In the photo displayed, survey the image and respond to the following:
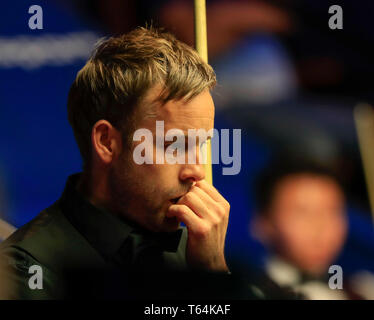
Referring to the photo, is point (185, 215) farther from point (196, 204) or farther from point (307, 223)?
point (307, 223)

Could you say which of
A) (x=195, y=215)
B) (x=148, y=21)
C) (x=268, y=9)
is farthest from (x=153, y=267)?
(x=268, y=9)

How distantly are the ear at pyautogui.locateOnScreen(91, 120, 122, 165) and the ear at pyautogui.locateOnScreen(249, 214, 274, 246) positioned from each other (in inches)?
17.6

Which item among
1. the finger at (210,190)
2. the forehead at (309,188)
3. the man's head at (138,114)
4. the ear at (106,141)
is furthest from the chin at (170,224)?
the forehead at (309,188)

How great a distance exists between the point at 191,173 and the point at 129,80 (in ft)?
0.95

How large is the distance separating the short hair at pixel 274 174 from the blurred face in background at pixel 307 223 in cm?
1

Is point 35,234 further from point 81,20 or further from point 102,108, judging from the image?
point 81,20

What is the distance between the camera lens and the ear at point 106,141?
136cm

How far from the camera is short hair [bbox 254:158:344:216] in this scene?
4.98ft

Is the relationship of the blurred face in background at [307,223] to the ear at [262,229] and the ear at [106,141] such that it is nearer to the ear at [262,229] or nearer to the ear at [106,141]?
the ear at [262,229]

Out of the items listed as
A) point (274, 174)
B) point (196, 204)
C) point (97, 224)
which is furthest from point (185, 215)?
point (274, 174)

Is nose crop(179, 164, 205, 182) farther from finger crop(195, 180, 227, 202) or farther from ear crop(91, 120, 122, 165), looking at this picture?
ear crop(91, 120, 122, 165)

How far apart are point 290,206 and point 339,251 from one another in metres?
0.19

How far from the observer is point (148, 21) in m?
1.50

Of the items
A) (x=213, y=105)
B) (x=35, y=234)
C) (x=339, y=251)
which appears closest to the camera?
(x=35, y=234)
